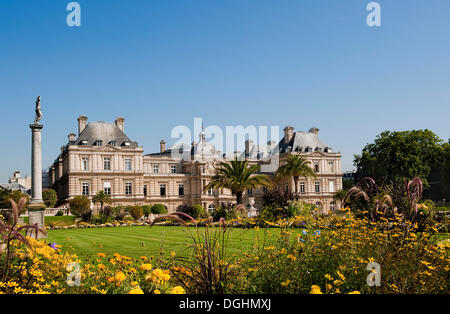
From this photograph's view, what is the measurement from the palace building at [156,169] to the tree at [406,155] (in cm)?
986

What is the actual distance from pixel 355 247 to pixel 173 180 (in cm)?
5615

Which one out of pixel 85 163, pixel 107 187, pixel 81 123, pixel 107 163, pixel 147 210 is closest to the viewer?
pixel 147 210

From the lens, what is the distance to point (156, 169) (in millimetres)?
62781

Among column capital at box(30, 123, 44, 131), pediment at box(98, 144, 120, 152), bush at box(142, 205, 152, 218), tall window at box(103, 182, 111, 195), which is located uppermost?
pediment at box(98, 144, 120, 152)

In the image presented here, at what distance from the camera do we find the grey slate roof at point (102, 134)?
55.2m

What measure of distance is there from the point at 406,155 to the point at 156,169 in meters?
36.0

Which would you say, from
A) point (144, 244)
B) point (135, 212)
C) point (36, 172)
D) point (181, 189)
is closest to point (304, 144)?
point (181, 189)

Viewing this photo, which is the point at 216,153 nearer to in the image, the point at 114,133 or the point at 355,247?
the point at 114,133

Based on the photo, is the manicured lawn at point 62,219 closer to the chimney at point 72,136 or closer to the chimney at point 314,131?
the chimney at point 72,136

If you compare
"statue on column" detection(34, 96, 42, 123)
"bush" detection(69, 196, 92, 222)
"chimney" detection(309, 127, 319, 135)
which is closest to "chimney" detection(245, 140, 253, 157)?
"chimney" detection(309, 127, 319, 135)

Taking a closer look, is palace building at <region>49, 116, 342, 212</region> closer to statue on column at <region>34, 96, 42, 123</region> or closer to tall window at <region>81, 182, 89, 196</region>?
tall window at <region>81, 182, 89, 196</region>

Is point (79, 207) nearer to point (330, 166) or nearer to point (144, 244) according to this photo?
point (144, 244)

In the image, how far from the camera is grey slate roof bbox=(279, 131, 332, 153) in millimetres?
66312
